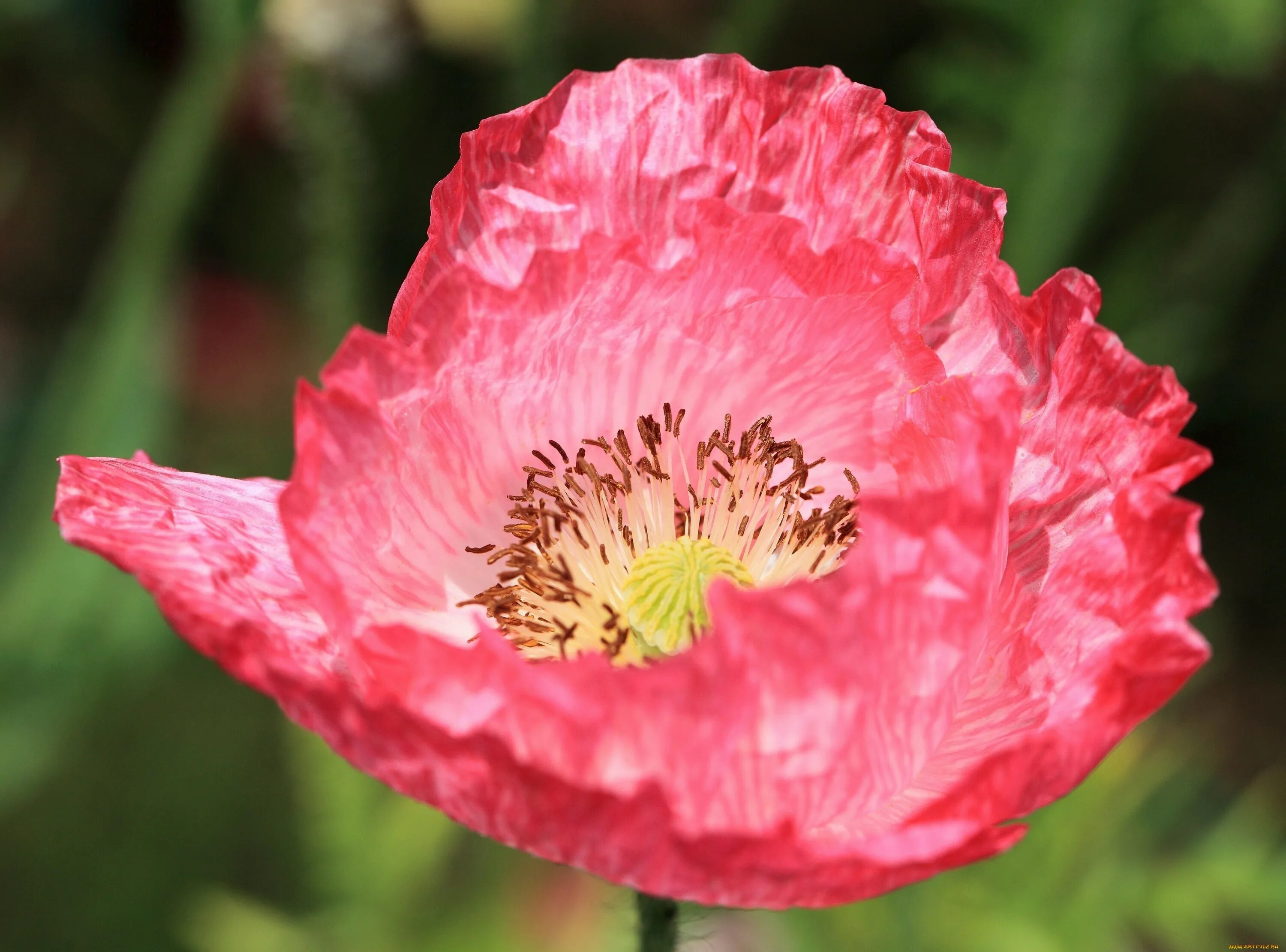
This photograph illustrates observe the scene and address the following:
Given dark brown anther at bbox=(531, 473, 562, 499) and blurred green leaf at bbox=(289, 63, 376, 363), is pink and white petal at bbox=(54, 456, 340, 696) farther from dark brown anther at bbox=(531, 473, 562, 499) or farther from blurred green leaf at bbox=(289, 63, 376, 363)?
blurred green leaf at bbox=(289, 63, 376, 363)

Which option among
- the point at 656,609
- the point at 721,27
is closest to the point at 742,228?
the point at 656,609

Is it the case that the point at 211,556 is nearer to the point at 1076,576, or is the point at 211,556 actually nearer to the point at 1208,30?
the point at 1076,576

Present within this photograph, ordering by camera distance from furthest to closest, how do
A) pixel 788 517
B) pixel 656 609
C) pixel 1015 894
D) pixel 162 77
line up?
pixel 162 77
pixel 1015 894
pixel 788 517
pixel 656 609

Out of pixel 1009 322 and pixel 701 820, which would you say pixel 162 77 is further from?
pixel 701 820

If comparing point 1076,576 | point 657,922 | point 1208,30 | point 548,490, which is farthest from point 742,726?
point 1208,30

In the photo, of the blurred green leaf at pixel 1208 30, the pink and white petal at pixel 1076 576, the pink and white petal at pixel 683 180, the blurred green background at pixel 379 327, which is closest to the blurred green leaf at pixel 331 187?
the blurred green background at pixel 379 327

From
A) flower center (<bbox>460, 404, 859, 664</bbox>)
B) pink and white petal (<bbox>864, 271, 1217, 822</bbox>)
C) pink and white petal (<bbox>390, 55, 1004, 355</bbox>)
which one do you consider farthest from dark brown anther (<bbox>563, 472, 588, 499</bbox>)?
pink and white petal (<bbox>864, 271, 1217, 822</bbox>)

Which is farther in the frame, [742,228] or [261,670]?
[742,228]
